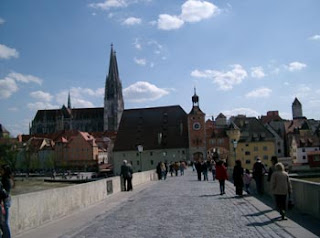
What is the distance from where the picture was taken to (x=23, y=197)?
1143cm

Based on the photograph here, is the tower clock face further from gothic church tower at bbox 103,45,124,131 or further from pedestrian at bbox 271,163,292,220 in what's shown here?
pedestrian at bbox 271,163,292,220

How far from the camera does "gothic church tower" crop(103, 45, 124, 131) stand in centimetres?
18312

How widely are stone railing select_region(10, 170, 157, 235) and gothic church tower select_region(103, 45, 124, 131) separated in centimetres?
16268

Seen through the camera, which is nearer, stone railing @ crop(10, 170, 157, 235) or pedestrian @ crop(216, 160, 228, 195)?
stone railing @ crop(10, 170, 157, 235)

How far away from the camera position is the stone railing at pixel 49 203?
1110 cm

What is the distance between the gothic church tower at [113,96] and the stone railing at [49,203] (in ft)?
534

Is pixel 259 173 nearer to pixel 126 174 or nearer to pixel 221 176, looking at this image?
pixel 221 176

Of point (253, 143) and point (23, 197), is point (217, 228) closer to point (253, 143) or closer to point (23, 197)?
point (23, 197)

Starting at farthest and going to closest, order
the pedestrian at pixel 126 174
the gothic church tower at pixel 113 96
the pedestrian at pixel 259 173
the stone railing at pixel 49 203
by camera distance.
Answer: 1. the gothic church tower at pixel 113 96
2. the pedestrian at pixel 126 174
3. the pedestrian at pixel 259 173
4. the stone railing at pixel 49 203

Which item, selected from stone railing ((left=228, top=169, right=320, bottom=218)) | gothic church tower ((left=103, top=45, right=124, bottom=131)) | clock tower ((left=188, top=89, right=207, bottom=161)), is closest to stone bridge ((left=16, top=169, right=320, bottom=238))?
stone railing ((left=228, top=169, right=320, bottom=218))

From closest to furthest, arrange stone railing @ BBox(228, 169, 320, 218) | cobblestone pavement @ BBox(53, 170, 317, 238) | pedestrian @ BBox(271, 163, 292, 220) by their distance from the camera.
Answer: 1. cobblestone pavement @ BBox(53, 170, 317, 238)
2. stone railing @ BBox(228, 169, 320, 218)
3. pedestrian @ BBox(271, 163, 292, 220)

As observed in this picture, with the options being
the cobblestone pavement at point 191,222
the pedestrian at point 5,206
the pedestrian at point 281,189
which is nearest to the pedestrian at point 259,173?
the cobblestone pavement at point 191,222

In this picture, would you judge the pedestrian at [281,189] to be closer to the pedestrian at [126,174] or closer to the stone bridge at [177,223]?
the stone bridge at [177,223]

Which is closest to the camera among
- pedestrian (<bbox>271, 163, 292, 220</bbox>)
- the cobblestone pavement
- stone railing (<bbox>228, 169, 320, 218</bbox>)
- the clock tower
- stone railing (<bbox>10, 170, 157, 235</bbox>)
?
the cobblestone pavement
